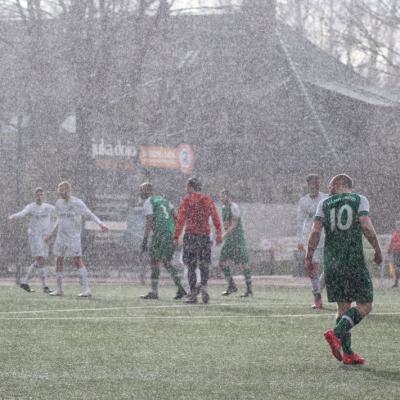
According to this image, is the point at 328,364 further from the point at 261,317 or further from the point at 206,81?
the point at 206,81

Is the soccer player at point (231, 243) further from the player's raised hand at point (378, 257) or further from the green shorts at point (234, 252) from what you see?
the player's raised hand at point (378, 257)

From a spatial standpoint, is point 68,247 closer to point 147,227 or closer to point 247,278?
point 147,227

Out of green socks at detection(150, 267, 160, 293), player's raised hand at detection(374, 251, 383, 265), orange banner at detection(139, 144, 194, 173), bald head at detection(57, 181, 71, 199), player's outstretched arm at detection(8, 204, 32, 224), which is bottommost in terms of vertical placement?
green socks at detection(150, 267, 160, 293)

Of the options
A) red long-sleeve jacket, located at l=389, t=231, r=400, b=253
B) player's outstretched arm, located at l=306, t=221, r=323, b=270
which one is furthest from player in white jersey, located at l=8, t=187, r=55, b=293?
player's outstretched arm, located at l=306, t=221, r=323, b=270

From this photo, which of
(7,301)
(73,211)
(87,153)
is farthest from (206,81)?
(7,301)

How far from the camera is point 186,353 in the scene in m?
11.0

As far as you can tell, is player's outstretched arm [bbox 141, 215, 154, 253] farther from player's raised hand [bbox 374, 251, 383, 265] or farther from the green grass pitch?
player's raised hand [bbox 374, 251, 383, 265]

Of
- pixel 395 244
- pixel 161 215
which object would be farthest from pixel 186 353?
pixel 395 244

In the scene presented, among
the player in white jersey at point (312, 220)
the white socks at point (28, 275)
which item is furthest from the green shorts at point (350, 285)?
the white socks at point (28, 275)

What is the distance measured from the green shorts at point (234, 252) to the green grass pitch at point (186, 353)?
5.36 metres

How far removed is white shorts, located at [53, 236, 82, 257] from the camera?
21.5 meters

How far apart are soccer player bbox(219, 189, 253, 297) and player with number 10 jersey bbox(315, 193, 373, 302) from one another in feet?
40.3

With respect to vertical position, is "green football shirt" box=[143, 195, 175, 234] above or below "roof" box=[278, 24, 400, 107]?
below

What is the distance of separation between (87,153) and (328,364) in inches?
1172
